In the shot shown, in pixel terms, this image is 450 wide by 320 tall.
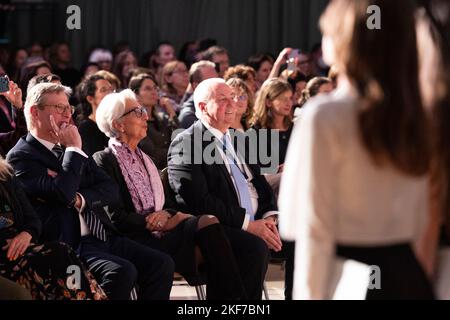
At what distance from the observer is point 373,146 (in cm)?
260

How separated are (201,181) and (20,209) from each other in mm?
1236

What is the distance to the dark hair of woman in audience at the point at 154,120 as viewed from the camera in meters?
7.23

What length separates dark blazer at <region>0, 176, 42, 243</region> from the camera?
4672 mm

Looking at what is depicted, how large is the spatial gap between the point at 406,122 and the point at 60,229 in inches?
109

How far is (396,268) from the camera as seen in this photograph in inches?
107

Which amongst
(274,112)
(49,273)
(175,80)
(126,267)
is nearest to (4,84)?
(126,267)

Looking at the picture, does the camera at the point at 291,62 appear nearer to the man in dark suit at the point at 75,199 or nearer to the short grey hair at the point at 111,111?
the short grey hair at the point at 111,111

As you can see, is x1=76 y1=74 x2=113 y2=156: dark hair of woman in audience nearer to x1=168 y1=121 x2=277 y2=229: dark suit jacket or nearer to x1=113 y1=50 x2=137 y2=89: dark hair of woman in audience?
x1=168 y1=121 x2=277 y2=229: dark suit jacket

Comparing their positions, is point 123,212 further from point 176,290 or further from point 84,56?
point 84,56

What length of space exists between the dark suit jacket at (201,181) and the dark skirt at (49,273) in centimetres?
111

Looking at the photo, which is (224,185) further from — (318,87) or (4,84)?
(318,87)

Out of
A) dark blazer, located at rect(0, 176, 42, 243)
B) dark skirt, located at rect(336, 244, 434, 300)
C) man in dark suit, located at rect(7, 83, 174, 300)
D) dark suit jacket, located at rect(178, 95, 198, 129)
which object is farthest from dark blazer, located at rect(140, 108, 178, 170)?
dark skirt, located at rect(336, 244, 434, 300)

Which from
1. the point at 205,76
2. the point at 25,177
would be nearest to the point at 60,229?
the point at 25,177

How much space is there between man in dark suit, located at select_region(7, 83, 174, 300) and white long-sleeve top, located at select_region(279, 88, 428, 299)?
2.37 meters
